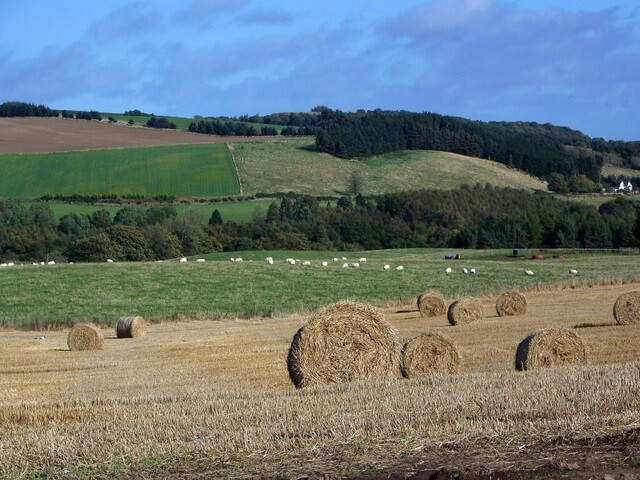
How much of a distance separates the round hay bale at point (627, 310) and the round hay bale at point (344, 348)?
10.4m

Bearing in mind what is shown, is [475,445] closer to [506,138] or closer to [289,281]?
[289,281]

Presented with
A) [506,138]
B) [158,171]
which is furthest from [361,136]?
[158,171]

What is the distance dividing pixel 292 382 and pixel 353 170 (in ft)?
260

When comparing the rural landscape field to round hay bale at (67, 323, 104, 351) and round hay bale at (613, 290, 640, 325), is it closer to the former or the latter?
round hay bale at (613, 290, 640, 325)

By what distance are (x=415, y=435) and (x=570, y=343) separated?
7991 mm

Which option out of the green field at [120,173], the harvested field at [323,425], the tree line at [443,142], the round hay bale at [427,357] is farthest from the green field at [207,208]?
the round hay bale at [427,357]

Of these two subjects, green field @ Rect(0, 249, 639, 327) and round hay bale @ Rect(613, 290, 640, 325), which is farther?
green field @ Rect(0, 249, 639, 327)

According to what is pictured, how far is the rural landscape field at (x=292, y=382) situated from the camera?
786 centimetres

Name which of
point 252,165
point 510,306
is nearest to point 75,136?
point 252,165

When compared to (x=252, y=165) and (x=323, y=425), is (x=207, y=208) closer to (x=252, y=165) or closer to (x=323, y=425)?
(x=252, y=165)

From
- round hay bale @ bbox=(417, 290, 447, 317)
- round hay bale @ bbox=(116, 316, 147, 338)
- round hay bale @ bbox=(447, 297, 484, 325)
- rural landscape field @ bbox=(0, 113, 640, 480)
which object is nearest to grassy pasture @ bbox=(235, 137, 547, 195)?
rural landscape field @ bbox=(0, 113, 640, 480)

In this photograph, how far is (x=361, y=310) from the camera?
50.0ft

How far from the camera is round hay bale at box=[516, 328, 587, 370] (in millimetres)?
15617

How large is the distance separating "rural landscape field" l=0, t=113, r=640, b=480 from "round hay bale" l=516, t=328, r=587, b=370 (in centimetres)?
23
